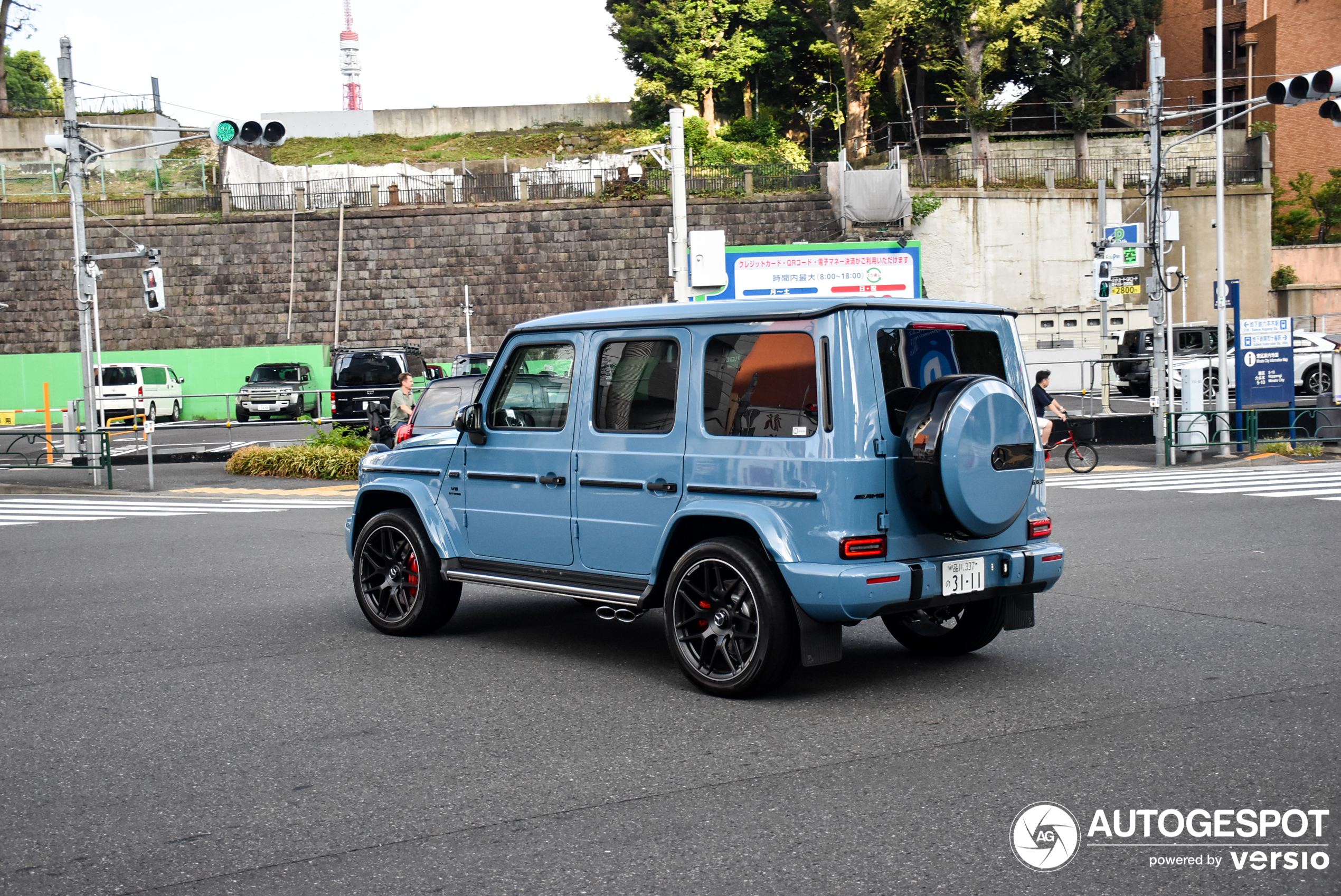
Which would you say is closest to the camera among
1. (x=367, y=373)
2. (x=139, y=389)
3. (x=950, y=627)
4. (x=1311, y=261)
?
(x=950, y=627)

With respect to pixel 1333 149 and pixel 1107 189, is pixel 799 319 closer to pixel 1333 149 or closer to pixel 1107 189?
pixel 1107 189

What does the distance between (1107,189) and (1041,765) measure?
154 feet

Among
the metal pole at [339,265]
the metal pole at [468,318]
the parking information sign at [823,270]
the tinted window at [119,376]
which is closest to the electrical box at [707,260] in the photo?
the parking information sign at [823,270]

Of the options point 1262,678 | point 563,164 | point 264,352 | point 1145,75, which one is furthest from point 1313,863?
point 1145,75

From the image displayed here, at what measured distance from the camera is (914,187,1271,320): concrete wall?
4600 centimetres

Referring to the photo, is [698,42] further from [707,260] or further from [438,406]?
[438,406]

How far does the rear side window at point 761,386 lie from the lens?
6.18 metres

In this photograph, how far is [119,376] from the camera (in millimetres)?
35594

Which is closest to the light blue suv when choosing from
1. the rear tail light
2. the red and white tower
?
the rear tail light

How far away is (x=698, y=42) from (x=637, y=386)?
47286 millimetres

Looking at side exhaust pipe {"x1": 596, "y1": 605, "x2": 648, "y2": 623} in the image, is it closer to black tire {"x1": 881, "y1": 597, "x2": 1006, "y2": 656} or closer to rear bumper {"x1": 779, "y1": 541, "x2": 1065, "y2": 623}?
rear bumper {"x1": 779, "y1": 541, "x2": 1065, "y2": 623}

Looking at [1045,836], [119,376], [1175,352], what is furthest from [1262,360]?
[119,376]

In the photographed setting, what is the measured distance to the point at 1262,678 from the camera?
6.51 m

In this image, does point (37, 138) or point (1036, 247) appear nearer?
point (1036, 247)
